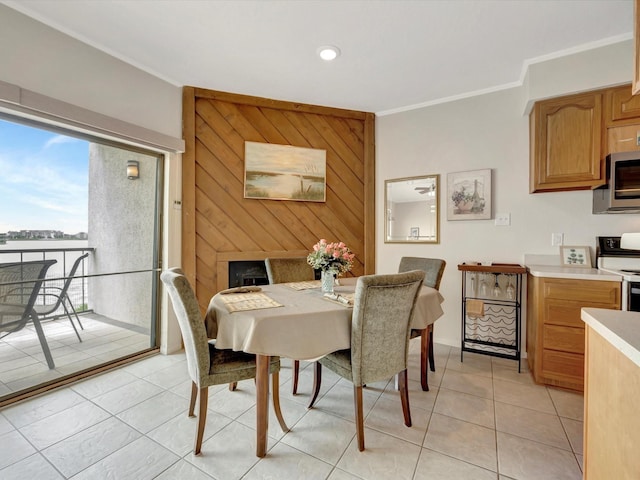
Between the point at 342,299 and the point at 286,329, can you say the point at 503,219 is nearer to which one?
the point at 342,299

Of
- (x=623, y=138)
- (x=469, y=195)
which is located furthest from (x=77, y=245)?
(x=623, y=138)

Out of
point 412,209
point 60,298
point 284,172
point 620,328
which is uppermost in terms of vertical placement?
point 284,172

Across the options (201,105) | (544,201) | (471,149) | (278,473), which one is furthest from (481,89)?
(278,473)

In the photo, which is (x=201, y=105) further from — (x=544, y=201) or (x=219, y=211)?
(x=544, y=201)

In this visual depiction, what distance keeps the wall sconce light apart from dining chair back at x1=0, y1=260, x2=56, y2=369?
0.99 meters

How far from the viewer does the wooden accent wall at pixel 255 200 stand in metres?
3.07

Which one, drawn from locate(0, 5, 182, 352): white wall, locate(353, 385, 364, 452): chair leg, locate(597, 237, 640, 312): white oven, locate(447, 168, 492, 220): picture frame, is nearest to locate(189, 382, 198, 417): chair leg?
locate(353, 385, 364, 452): chair leg

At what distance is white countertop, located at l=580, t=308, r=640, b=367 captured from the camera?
2.51 feet

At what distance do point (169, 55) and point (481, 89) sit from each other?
3062 millimetres

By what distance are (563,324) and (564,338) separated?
0.11 meters

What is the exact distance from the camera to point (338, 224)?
141 inches

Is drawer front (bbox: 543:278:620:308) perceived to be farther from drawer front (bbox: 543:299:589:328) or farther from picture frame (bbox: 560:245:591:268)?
picture frame (bbox: 560:245:591:268)

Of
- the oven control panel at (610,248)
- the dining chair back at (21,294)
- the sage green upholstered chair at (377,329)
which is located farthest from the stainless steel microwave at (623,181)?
the dining chair back at (21,294)

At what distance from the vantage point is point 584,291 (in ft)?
7.04
